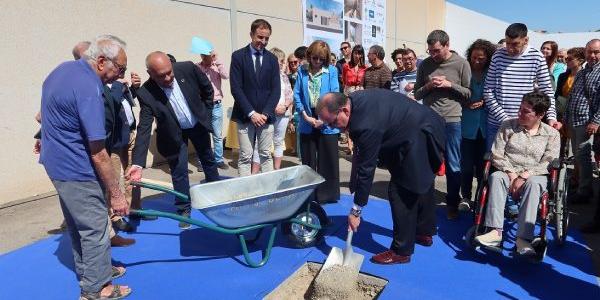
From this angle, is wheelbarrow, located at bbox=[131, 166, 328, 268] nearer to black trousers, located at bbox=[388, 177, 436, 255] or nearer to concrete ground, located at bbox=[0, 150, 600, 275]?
black trousers, located at bbox=[388, 177, 436, 255]

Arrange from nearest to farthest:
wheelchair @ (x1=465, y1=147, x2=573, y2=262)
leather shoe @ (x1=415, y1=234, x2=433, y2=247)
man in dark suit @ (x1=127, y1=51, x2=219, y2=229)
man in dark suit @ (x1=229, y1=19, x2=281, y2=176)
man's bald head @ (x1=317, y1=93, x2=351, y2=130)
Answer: man's bald head @ (x1=317, y1=93, x2=351, y2=130) < wheelchair @ (x1=465, y1=147, x2=573, y2=262) < man in dark suit @ (x1=127, y1=51, x2=219, y2=229) < leather shoe @ (x1=415, y1=234, x2=433, y2=247) < man in dark suit @ (x1=229, y1=19, x2=281, y2=176)

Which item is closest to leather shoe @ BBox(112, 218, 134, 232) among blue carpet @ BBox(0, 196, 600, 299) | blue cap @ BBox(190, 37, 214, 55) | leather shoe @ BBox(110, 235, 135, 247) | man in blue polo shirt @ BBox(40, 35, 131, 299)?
blue carpet @ BBox(0, 196, 600, 299)

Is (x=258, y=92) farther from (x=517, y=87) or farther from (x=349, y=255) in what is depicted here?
(x=517, y=87)

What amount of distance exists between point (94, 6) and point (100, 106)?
3.71 meters

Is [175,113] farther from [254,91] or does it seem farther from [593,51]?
[593,51]

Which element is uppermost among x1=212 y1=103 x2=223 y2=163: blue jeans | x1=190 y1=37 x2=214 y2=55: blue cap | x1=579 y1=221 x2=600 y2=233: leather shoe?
x1=190 y1=37 x2=214 y2=55: blue cap

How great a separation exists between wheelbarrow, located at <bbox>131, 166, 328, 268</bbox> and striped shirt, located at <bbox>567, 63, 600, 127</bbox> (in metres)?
2.62

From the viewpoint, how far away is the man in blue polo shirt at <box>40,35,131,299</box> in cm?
217

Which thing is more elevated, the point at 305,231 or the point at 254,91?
the point at 254,91

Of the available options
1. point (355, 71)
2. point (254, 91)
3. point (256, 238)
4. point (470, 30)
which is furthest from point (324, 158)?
point (470, 30)

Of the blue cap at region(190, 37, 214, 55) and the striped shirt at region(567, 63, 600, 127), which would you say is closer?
the striped shirt at region(567, 63, 600, 127)

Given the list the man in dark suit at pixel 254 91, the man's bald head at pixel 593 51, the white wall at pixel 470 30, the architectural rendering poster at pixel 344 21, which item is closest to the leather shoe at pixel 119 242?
the man in dark suit at pixel 254 91

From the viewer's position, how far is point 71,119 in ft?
7.23

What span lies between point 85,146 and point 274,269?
1.47 m
